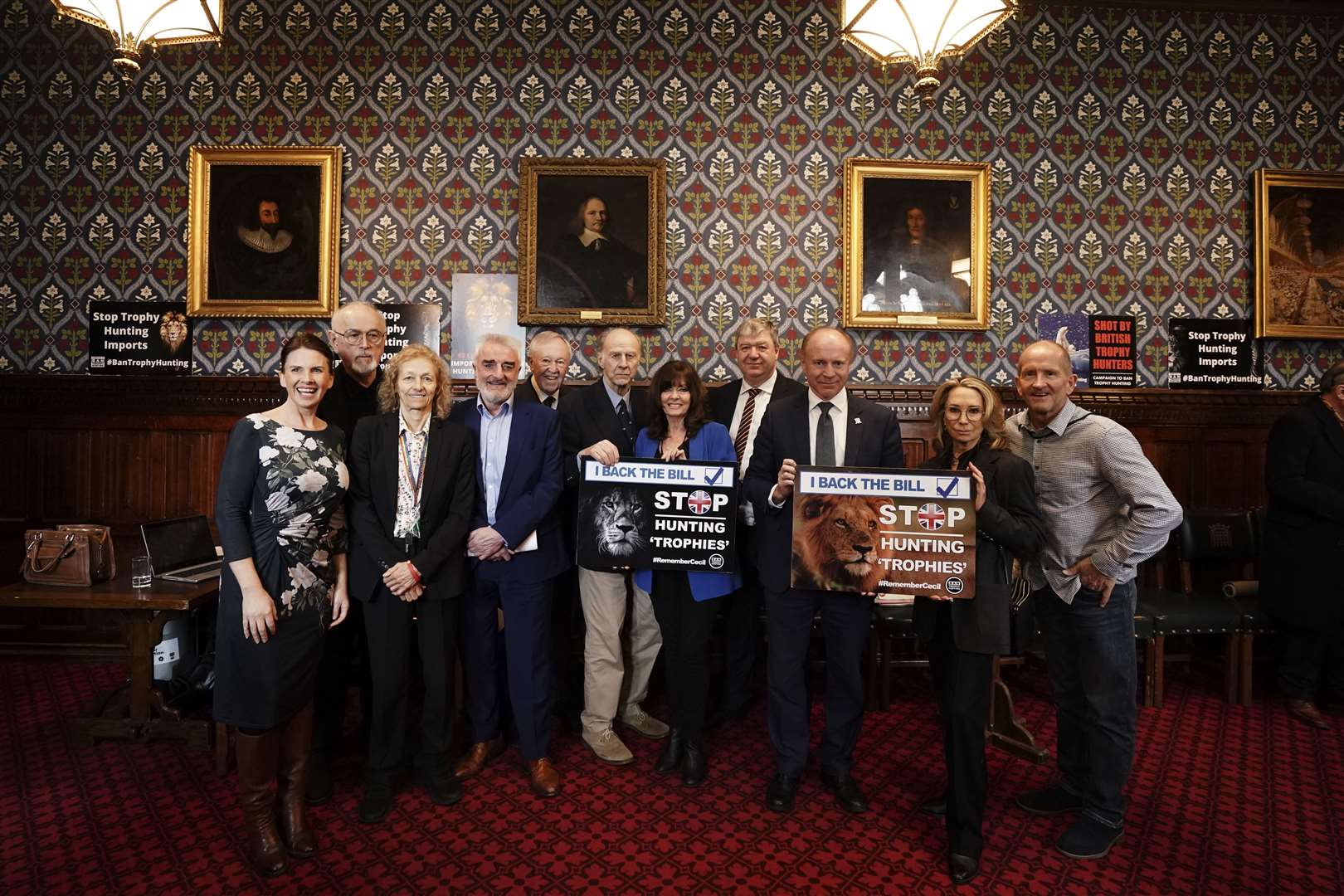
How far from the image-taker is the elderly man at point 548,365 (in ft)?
12.0

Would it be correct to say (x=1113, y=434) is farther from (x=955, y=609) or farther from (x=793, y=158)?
(x=793, y=158)

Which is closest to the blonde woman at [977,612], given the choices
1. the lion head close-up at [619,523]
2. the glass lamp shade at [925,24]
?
the lion head close-up at [619,523]

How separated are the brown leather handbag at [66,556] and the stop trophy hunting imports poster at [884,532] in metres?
3.33

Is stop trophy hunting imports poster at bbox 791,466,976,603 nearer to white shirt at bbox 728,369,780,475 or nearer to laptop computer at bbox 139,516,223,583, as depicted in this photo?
white shirt at bbox 728,369,780,475

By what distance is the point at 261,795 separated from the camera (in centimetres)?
241

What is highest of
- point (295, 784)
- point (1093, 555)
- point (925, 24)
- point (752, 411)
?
point (925, 24)

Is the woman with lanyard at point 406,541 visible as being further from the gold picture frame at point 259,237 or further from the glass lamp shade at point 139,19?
the gold picture frame at point 259,237

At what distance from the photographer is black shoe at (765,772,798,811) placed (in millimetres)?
2797

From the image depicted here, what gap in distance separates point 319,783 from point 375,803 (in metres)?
0.33

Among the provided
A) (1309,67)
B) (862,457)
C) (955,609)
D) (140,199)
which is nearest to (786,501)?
(862,457)

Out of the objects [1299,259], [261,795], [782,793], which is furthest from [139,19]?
[1299,259]

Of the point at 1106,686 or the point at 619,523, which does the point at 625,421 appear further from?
the point at 1106,686

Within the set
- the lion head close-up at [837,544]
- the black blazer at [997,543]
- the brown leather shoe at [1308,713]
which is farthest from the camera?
the brown leather shoe at [1308,713]

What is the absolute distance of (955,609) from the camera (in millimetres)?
2357
